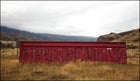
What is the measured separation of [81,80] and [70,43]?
908 cm

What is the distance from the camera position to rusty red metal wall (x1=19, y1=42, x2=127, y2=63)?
2005cm

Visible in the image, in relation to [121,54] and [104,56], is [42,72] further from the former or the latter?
[121,54]

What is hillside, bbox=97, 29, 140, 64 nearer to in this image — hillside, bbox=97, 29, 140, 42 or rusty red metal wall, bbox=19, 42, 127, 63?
hillside, bbox=97, 29, 140, 42

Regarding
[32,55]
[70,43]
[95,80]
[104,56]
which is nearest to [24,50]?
[32,55]

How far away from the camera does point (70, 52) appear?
2009cm

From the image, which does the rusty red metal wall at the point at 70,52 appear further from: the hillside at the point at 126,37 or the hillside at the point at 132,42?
the hillside at the point at 126,37

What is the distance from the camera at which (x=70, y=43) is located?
2020cm

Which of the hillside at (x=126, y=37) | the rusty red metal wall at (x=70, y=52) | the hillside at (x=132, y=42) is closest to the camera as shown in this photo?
the rusty red metal wall at (x=70, y=52)

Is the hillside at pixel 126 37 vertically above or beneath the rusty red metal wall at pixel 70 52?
above

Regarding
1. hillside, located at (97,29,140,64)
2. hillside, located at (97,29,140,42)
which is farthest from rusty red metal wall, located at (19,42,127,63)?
hillside, located at (97,29,140,42)

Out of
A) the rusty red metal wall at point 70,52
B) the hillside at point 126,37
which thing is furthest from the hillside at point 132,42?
the rusty red metal wall at point 70,52

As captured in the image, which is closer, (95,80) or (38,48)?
(95,80)

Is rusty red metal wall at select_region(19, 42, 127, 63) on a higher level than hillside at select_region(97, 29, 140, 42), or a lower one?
lower

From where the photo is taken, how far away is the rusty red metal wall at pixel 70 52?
789 inches
